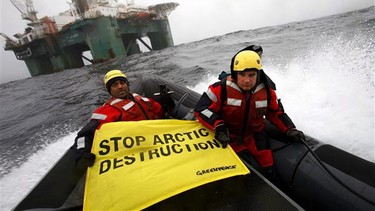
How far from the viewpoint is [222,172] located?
1.56 m

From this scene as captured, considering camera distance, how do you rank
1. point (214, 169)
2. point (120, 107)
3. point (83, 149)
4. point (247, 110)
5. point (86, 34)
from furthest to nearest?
point (86, 34) → point (120, 107) → point (247, 110) → point (83, 149) → point (214, 169)

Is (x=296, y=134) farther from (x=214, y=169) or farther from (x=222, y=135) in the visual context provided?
(x=214, y=169)

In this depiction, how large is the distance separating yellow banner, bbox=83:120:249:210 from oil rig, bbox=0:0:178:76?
27569 millimetres

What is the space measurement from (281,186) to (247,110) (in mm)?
709

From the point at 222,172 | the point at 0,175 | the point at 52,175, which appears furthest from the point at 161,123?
the point at 0,175

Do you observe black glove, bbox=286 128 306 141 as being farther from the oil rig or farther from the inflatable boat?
the oil rig

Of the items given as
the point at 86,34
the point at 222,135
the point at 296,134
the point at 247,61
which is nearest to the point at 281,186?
the point at 296,134

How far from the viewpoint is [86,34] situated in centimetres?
2802

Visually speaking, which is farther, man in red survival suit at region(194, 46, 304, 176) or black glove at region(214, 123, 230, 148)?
man in red survival suit at region(194, 46, 304, 176)

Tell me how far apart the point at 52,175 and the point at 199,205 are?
131cm

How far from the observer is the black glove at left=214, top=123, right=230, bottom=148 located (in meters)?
1.81

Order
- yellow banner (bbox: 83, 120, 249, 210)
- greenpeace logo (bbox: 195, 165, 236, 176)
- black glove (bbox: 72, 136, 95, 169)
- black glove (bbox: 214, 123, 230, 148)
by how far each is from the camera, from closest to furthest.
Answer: yellow banner (bbox: 83, 120, 249, 210)
greenpeace logo (bbox: 195, 165, 236, 176)
black glove (bbox: 72, 136, 95, 169)
black glove (bbox: 214, 123, 230, 148)

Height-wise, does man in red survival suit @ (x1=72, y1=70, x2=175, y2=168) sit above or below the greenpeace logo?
above

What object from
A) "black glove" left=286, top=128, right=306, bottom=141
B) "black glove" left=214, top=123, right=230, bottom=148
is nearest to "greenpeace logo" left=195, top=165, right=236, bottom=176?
"black glove" left=214, top=123, right=230, bottom=148
